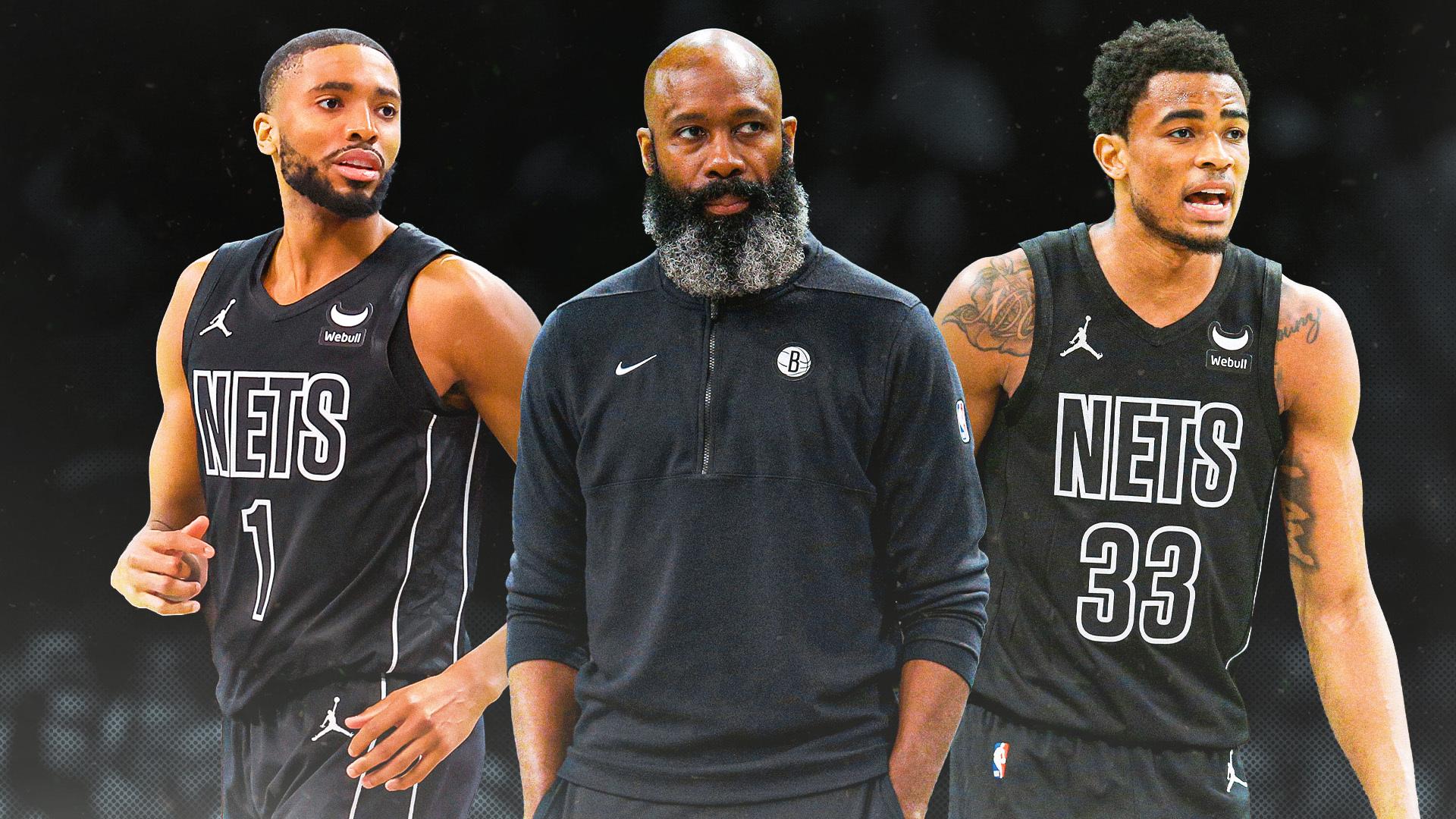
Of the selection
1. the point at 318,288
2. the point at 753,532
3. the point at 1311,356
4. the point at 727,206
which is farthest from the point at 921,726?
the point at 318,288

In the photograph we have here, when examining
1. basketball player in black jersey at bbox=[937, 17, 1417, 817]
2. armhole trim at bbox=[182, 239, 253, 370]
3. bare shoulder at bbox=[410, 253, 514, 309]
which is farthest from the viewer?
armhole trim at bbox=[182, 239, 253, 370]

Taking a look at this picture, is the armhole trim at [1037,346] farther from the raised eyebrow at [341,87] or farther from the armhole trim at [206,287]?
the armhole trim at [206,287]

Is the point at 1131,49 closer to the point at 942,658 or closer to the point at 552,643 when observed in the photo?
the point at 942,658

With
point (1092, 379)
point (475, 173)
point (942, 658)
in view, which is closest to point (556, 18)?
point (475, 173)

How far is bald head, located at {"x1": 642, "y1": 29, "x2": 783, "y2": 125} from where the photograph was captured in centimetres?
212

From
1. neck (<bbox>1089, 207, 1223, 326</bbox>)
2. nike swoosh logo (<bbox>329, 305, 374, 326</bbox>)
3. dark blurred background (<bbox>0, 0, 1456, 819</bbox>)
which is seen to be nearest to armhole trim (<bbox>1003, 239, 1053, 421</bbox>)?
neck (<bbox>1089, 207, 1223, 326</bbox>)

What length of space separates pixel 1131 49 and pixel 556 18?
4.02ft

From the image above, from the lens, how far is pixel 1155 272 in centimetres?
277

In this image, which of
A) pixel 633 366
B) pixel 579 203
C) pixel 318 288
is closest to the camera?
pixel 633 366

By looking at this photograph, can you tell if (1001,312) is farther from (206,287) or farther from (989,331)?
(206,287)

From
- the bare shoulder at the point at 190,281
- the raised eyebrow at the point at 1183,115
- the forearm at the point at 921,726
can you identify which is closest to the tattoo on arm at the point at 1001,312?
the raised eyebrow at the point at 1183,115

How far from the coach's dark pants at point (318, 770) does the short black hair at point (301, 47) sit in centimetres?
113

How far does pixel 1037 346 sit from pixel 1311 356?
1.56 ft

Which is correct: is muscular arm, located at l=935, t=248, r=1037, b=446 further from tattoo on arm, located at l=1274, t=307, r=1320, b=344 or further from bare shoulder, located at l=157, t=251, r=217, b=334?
bare shoulder, located at l=157, t=251, r=217, b=334
